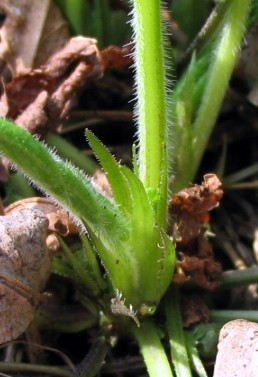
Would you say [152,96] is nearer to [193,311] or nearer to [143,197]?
[143,197]

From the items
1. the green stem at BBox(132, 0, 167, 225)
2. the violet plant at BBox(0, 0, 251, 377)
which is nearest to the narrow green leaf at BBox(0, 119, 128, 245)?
the violet plant at BBox(0, 0, 251, 377)

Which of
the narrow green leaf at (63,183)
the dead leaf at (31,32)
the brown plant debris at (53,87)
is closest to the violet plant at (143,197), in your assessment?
the narrow green leaf at (63,183)

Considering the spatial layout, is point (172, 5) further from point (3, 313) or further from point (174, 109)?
point (3, 313)

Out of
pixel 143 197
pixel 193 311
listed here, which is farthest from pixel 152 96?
pixel 193 311

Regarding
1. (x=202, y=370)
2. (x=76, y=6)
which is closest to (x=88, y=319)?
(x=202, y=370)

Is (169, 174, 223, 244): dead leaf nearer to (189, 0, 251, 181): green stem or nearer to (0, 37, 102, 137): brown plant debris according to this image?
(189, 0, 251, 181): green stem

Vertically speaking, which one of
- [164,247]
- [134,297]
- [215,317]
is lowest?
[215,317]
